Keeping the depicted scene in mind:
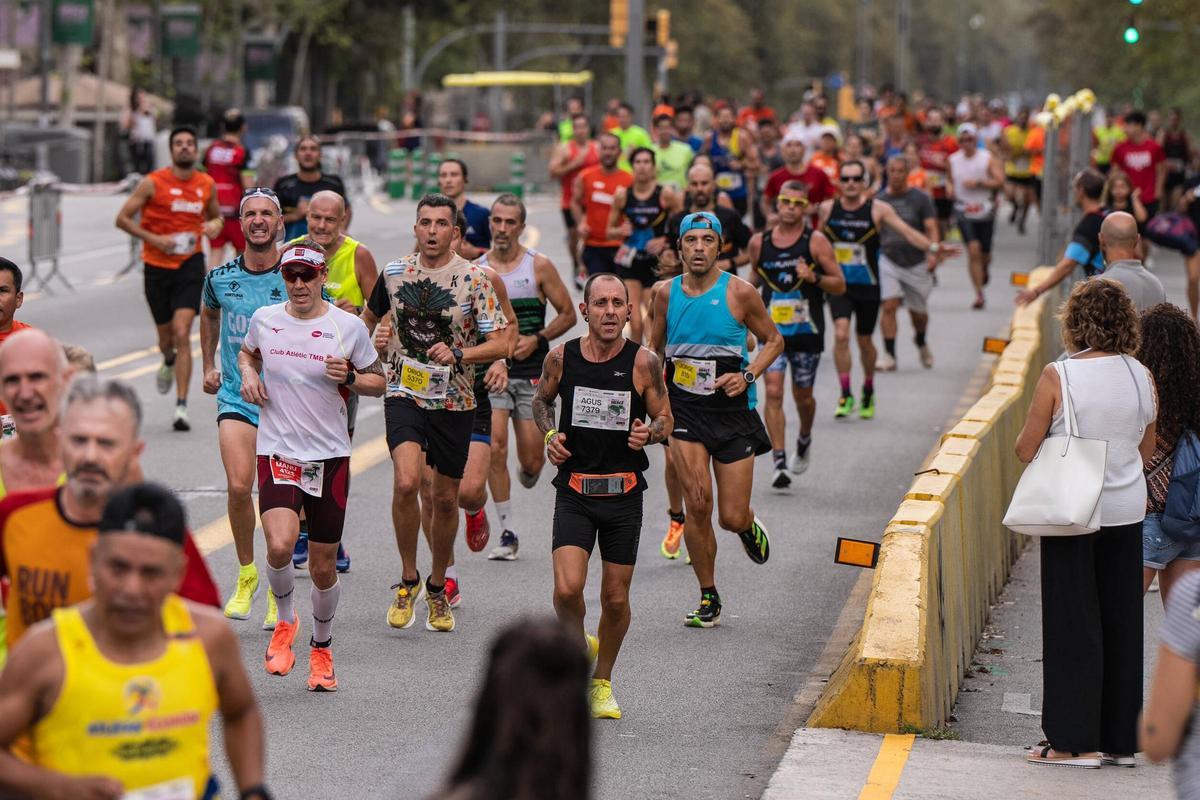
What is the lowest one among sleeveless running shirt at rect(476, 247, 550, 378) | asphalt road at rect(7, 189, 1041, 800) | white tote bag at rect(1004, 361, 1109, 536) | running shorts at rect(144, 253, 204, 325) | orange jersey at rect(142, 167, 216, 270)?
asphalt road at rect(7, 189, 1041, 800)

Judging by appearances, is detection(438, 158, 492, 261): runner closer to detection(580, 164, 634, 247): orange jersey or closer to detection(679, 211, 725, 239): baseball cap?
detection(679, 211, 725, 239): baseball cap

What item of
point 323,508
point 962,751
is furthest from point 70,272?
point 962,751

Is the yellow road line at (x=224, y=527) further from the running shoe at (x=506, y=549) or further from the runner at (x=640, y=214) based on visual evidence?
the runner at (x=640, y=214)

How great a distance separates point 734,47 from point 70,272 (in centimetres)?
7442

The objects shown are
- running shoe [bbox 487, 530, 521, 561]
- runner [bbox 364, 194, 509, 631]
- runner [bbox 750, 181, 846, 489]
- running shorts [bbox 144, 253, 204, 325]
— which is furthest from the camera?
running shorts [bbox 144, 253, 204, 325]

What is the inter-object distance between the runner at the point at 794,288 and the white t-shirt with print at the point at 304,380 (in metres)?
5.42

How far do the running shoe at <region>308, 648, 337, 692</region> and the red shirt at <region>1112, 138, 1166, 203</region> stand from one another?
57.8 feet

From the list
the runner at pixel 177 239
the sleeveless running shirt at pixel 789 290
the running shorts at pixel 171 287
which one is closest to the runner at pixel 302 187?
the runner at pixel 177 239

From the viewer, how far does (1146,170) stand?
2445 cm

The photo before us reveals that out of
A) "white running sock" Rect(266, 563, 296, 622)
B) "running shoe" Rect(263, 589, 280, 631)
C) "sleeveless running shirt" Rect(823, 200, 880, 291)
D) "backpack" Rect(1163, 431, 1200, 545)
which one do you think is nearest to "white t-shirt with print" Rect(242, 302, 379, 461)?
"white running sock" Rect(266, 563, 296, 622)

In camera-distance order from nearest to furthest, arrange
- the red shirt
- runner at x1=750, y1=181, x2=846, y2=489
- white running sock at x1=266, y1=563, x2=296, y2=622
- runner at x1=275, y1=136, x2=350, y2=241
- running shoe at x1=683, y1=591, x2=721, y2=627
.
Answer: white running sock at x1=266, y1=563, x2=296, y2=622
running shoe at x1=683, y1=591, x2=721, y2=627
runner at x1=275, y1=136, x2=350, y2=241
runner at x1=750, y1=181, x2=846, y2=489
the red shirt

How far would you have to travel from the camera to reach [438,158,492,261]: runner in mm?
11969

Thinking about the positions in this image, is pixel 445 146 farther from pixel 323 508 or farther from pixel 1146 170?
pixel 323 508

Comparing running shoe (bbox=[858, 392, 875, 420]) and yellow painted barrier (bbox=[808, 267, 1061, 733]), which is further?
running shoe (bbox=[858, 392, 875, 420])
